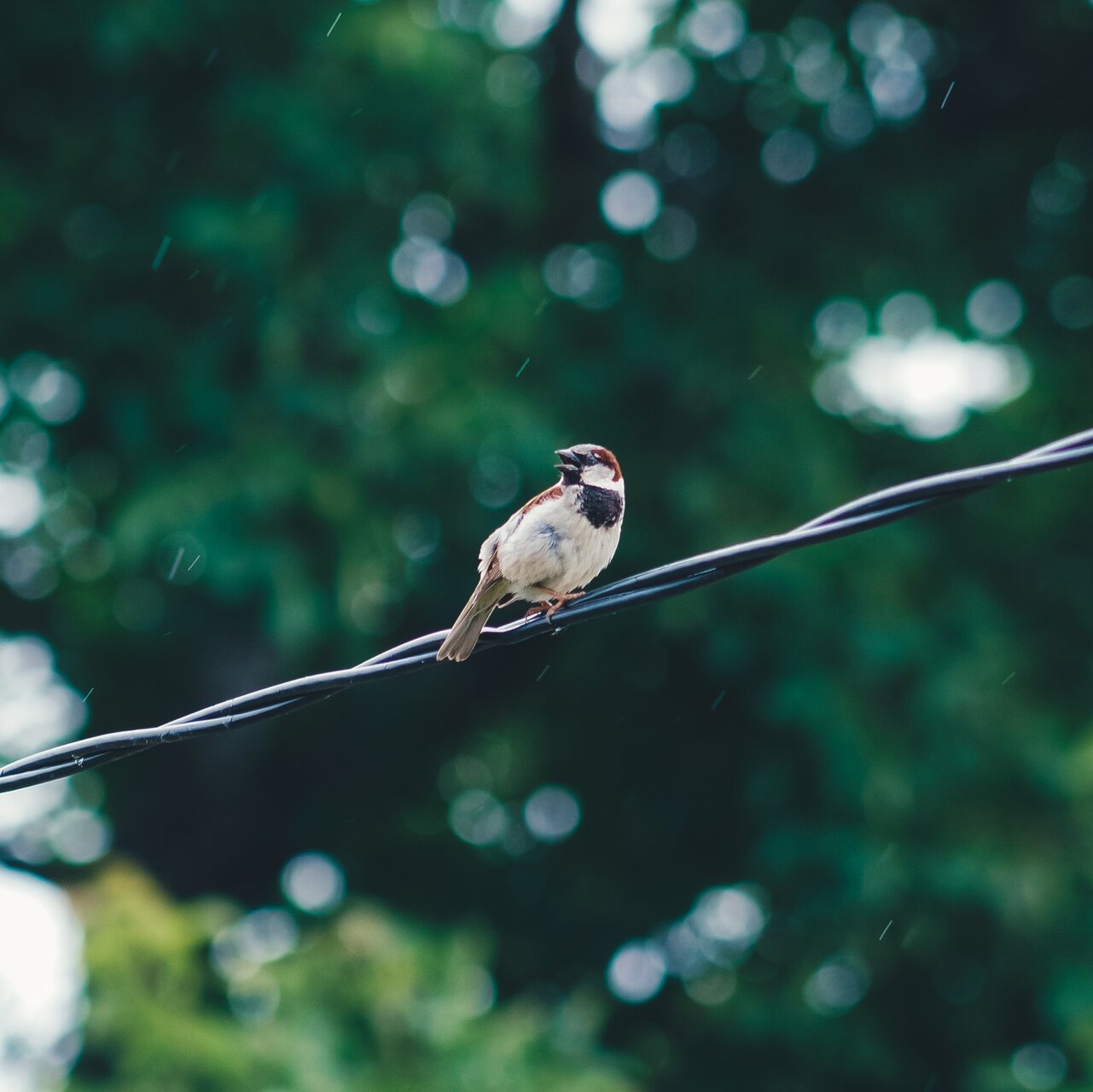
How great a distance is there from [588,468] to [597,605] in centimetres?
146

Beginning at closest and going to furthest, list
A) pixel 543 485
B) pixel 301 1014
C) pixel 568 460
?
pixel 568 460 < pixel 301 1014 < pixel 543 485

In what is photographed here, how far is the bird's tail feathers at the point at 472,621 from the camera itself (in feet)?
8.80

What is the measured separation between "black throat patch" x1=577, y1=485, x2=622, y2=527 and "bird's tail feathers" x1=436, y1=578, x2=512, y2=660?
0.29 metres

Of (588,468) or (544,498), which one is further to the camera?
(588,468)

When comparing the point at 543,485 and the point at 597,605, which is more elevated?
the point at 597,605

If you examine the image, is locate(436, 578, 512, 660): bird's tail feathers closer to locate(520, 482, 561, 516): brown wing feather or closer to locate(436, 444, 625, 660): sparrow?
locate(436, 444, 625, 660): sparrow

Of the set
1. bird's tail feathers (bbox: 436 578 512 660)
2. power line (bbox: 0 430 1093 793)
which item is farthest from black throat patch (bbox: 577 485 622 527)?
power line (bbox: 0 430 1093 793)

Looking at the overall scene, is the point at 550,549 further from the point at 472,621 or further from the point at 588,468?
the point at 588,468

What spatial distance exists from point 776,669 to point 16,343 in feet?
12.1

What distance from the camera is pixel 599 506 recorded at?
365cm

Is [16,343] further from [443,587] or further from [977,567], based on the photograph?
[977,567]

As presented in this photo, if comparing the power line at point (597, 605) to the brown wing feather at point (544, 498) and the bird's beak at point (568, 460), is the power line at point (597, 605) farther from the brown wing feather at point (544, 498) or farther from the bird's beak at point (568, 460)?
the bird's beak at point (568, 460)

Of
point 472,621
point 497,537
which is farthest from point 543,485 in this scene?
point 472,621

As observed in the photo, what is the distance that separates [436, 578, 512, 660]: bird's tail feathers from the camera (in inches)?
106
